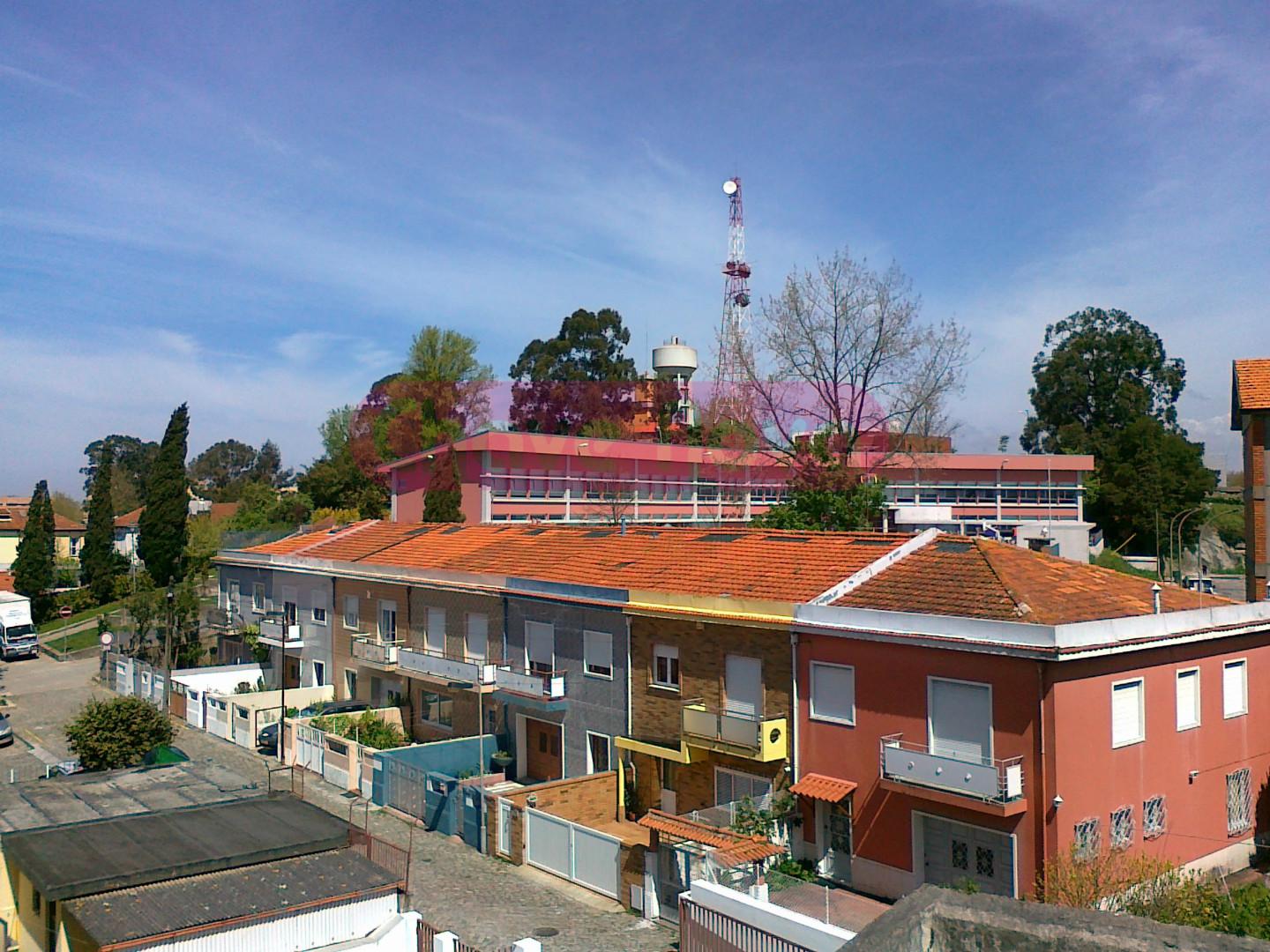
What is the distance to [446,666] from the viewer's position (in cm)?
2939

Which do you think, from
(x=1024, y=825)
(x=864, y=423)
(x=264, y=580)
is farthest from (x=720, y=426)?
(x=1024, y=825)

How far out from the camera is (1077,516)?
6606 cm

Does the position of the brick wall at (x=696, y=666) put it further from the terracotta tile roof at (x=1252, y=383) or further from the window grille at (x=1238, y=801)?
the terracotta tile roof at (x=1252, y=383)

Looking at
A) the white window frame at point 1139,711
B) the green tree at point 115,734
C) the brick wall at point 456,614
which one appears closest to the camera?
the white window frame at point 1139,711

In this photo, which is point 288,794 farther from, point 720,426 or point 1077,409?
point 1077,409

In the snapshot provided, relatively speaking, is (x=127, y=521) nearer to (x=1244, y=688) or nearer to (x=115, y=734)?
(x=115, y=734)

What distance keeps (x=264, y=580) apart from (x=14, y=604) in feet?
70.5

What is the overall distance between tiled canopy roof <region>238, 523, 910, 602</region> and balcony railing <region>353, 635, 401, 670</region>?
2648mm

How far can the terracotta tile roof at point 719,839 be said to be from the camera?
18.0 metres

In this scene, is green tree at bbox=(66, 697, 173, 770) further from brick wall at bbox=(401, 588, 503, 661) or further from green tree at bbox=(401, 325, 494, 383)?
green tree at bbox=(401, 325, 494, 383)

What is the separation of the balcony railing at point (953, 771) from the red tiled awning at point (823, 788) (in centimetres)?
106

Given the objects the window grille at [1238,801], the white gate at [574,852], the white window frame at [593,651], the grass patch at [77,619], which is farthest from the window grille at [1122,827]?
the grass patch at [77,619]

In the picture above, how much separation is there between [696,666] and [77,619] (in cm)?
5415

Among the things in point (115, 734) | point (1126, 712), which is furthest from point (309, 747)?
point (1126, 712)
